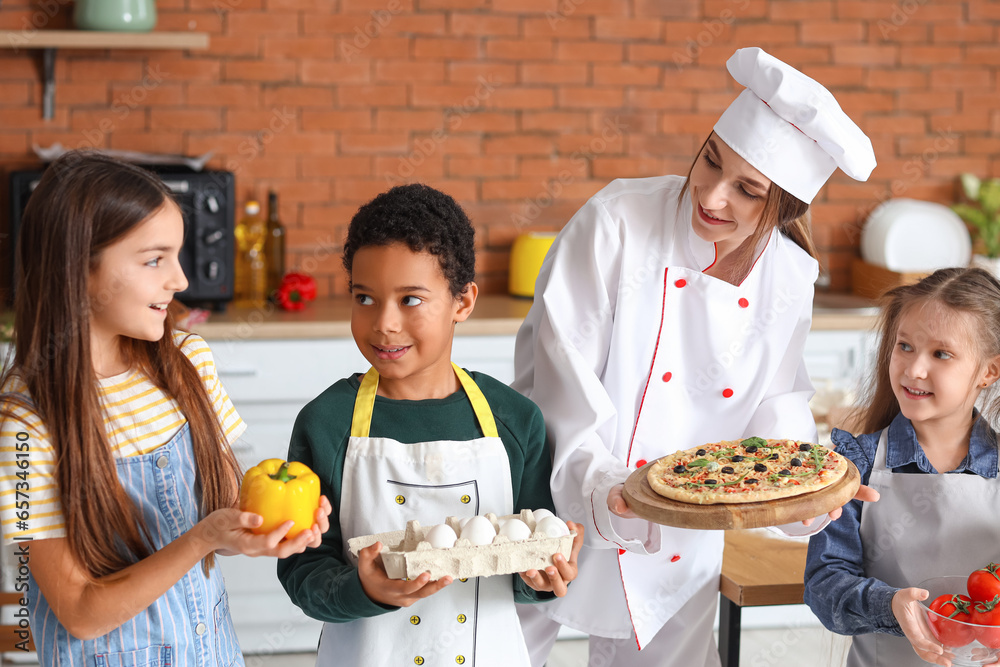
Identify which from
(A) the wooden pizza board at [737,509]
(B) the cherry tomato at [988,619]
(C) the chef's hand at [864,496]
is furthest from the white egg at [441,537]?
(B) the cherry tomato at [988,619]

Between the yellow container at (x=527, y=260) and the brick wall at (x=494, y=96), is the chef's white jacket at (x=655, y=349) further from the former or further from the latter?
the brick wall at (x=494, y=96)

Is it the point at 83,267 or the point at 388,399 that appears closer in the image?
the point at 83,267

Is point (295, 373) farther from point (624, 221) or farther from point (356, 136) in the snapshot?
point (624, 221)

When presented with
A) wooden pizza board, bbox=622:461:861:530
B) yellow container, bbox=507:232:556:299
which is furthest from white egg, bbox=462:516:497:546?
yellow container, bbox=507:232:556:299

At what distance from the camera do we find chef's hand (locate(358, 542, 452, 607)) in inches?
44.2

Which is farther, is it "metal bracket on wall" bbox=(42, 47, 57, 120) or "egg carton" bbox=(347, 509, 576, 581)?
"metal bracket on wall" bbox=(42, 47, 57, 120)

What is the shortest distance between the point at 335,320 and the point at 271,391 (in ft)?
0.96

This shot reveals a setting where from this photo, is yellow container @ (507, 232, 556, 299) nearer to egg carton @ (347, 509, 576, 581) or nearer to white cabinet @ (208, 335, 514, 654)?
white cabinet @ (208, 335, 514, 654)

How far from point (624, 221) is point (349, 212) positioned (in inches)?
80.4

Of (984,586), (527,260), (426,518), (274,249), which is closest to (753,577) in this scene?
(984,586)

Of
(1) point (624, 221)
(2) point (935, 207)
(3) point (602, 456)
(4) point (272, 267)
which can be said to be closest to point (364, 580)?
(3) point (602, 456)

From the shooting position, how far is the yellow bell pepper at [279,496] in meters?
1.08

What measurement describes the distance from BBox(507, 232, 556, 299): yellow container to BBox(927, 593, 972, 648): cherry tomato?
2.14 m

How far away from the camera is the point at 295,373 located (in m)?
2.87
